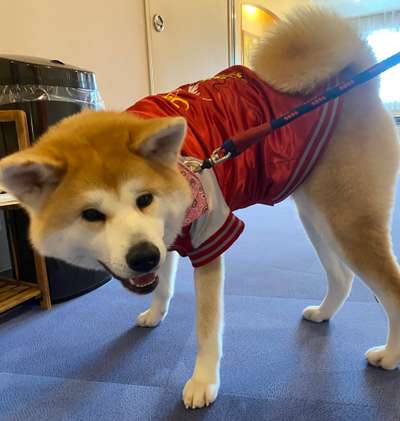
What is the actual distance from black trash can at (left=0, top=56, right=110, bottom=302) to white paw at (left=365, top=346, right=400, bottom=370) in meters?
1.15

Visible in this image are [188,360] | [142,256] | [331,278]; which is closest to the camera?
[142,256]

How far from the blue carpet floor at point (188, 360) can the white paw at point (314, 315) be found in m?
0.03

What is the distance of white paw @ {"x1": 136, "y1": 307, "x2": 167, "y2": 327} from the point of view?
139cm

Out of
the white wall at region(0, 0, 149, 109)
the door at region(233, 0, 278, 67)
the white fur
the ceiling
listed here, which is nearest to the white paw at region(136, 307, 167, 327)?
the white fur

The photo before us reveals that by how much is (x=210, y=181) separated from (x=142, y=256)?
0.32 metres

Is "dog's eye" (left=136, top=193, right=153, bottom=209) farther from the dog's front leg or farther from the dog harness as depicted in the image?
the dog's front leg

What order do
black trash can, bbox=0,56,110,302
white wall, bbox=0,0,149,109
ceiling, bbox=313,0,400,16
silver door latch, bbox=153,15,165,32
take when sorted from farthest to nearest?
ceiling, bbox=313,0,400,16, silver door latch, bbox=153,15,165,32, white wall, bbox=0,0,149,109, black trash can, bbox=0,56,110,302

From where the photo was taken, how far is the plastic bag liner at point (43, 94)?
4.66 ft

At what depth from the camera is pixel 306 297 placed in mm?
1579

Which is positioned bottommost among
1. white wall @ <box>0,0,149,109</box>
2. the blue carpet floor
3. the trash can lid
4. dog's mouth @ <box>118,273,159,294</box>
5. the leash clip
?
the blue carpet floor

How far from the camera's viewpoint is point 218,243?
985mm

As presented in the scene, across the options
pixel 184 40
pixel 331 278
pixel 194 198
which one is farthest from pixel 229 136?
pixel 184 40

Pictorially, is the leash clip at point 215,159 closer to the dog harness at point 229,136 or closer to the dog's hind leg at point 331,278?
the dog harness at point 229,136

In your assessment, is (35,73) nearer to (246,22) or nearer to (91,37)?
(91,37)
